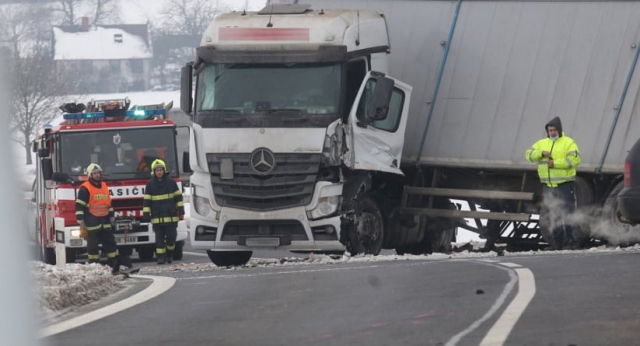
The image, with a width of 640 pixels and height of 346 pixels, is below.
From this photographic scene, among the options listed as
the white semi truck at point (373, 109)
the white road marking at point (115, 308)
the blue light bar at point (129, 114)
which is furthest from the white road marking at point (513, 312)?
the blue light bar at point (129, 114)

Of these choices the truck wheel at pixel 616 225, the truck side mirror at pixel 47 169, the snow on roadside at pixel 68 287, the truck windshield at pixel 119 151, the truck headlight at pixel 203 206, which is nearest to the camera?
the snow on roadside at pixel 68 287

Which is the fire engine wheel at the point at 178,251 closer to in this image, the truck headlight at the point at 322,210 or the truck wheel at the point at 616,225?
the truck headlight at the point at 322,210

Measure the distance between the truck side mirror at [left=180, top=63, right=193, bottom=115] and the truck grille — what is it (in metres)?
0.89

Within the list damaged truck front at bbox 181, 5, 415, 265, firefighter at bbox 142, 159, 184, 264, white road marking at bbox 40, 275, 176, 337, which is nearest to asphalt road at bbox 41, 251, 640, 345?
white road marking at bbox 40, 275, 176, 337

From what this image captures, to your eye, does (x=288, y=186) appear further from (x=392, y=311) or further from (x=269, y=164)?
(x=392, y=311)

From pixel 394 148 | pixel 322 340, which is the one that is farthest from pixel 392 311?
pixel 394 148

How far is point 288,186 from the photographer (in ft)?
53.3

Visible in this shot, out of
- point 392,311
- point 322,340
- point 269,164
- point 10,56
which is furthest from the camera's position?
point 269,164

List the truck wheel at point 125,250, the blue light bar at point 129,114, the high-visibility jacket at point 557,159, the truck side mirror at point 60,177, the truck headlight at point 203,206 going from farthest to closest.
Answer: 1. the blue light bar at point 129,114
2. the truck wheel at point 125,250
3. the truck side mirror at point 60,177
4. the truck headlight at point 203,206
5. the high-visibility jacket at point 557,159

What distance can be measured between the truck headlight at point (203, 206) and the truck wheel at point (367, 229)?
1.85m

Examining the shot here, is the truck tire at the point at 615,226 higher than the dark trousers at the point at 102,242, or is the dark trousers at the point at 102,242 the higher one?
the truck tire at the point at 615,226

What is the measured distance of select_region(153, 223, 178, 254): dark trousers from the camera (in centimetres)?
1956

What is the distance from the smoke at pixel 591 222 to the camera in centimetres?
1623

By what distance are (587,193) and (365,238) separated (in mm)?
2946
